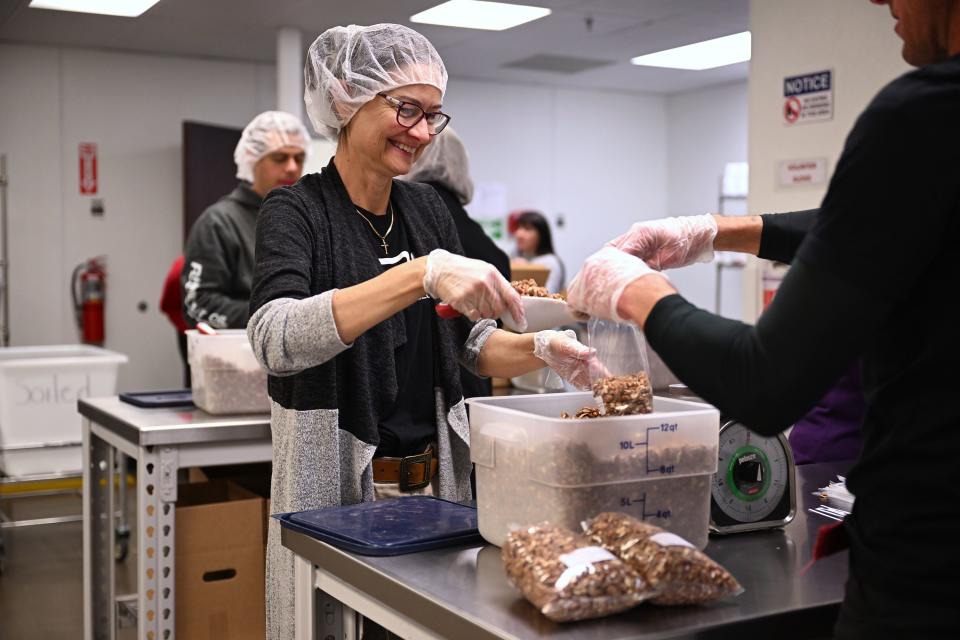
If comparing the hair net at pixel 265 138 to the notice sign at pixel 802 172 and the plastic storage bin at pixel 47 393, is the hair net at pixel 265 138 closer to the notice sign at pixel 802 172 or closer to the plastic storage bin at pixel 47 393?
the plastic storage bin at pixel 47 393

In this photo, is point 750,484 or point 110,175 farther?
point 110,175

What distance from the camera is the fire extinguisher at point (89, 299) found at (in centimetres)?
676

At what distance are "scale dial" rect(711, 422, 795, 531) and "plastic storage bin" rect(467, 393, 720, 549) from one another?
0.43 feet

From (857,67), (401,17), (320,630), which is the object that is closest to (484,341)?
(320,630)

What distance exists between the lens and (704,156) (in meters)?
8.89

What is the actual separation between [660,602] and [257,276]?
3.01 ft

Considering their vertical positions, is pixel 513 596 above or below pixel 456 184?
below

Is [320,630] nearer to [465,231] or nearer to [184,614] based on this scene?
[184,614]

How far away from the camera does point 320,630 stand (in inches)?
57.1

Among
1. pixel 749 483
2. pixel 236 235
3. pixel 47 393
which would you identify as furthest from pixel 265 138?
pixel 749 483

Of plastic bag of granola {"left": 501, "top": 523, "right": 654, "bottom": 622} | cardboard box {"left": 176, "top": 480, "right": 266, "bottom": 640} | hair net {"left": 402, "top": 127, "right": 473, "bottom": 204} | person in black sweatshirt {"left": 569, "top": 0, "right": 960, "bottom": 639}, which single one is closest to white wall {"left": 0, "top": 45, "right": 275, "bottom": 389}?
hair net {"left": 402, "top": 127, "right": 473, "bottom": 204}

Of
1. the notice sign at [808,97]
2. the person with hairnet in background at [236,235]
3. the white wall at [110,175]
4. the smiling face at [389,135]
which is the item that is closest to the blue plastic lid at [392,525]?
the smiling face at [389,135]

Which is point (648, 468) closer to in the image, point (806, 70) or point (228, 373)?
point (228, 373)

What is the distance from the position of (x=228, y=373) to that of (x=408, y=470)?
3.03 ft
